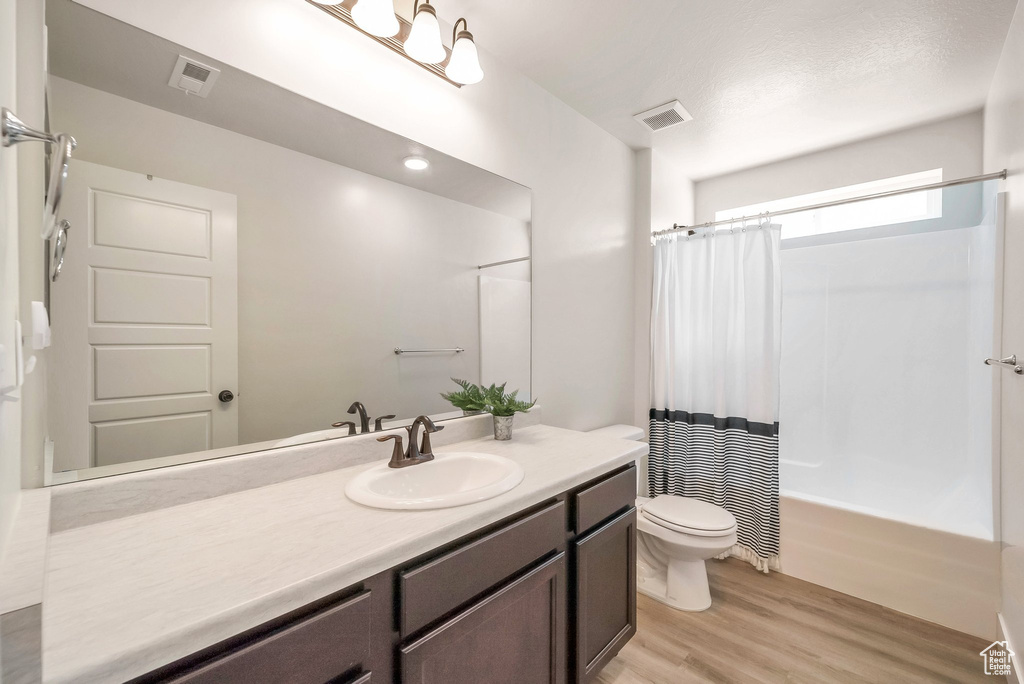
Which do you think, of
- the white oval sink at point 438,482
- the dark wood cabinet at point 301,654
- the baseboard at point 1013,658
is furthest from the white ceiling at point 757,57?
the baseboard at point 1013,658

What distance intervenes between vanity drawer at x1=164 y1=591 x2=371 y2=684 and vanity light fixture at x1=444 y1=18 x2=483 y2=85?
1.57 metres

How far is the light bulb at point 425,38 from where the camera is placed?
1375 mm

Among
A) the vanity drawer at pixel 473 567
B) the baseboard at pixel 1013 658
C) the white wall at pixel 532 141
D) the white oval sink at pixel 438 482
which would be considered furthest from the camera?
the baseboard at pixel 1013 658

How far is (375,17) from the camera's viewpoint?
1.30 metres

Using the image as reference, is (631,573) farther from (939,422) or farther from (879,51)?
(879,51)

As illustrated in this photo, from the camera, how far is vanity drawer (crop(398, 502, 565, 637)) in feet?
2.90

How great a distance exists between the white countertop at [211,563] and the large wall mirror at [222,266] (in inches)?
8.1

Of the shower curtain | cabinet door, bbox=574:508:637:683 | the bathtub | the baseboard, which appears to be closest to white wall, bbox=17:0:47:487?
cabinet door, bbox=574:508:637:683

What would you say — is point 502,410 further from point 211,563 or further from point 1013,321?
point 1013,321

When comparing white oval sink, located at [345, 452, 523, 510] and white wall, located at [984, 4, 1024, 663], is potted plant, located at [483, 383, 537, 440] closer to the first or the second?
white oval sink, located at [345, 452, 523, 510]

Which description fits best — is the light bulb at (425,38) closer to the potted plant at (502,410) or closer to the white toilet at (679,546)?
the potted plant at (502,410)

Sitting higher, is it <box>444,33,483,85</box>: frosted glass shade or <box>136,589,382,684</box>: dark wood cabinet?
<box>444,33,483,85</box>: frosted glass shade

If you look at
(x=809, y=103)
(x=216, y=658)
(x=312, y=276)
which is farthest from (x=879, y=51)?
(x=216, y=658)

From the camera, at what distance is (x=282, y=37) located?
4.14 feet
